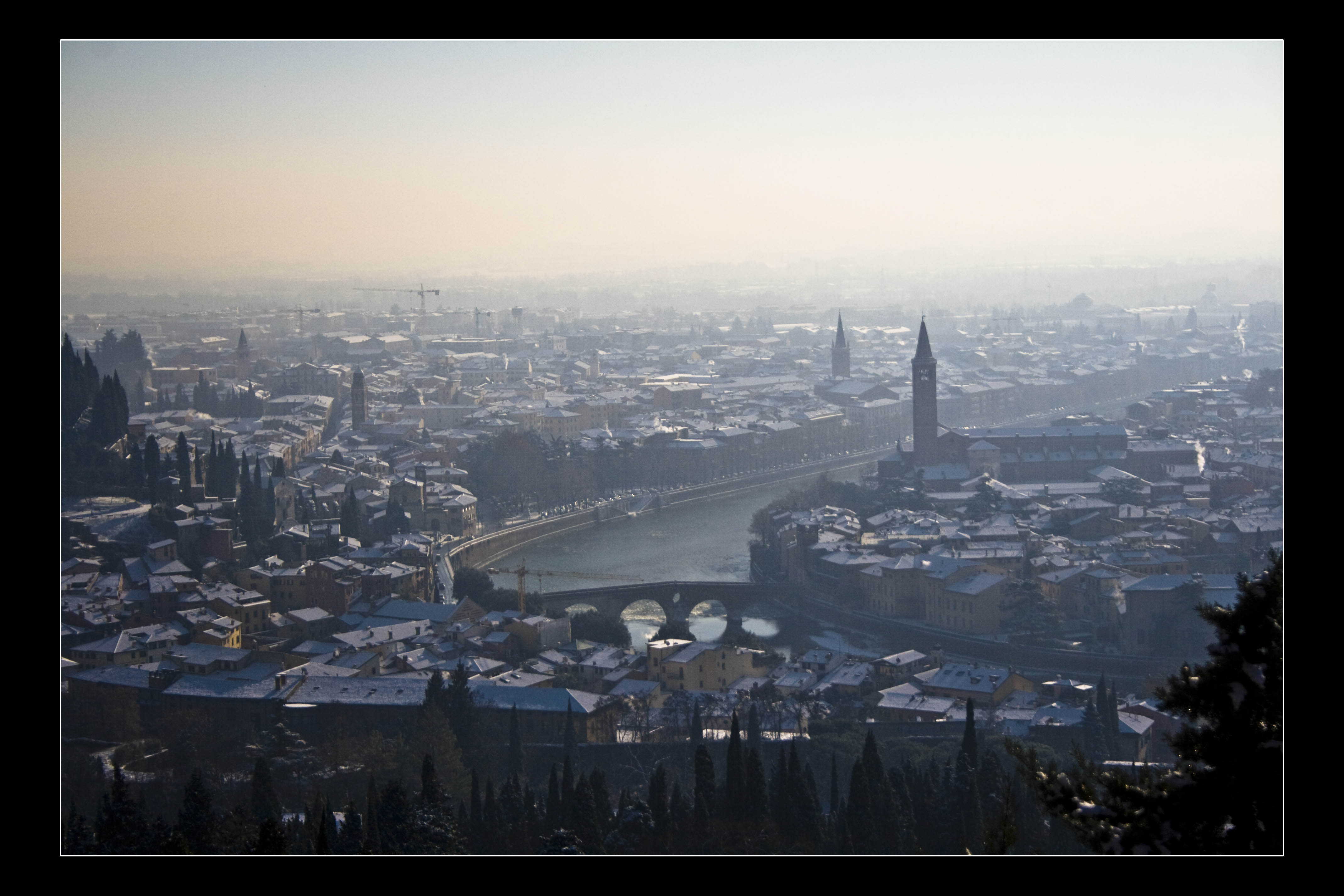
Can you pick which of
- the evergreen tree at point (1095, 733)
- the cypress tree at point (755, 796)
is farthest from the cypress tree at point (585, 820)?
the evergreen tree at point (1095, 733)

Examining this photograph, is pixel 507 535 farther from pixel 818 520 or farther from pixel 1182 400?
pixel 1182 400

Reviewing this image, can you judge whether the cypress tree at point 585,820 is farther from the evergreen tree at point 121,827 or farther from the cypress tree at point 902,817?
the evergreen tree at point 121,827

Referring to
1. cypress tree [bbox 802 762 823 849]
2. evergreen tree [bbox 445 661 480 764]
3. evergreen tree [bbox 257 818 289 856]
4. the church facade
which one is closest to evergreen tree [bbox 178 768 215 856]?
evergreen tree [bbox 257 818 289 856]

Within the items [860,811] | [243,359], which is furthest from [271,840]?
[243,359]

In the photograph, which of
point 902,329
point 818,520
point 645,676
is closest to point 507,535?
point 818,520

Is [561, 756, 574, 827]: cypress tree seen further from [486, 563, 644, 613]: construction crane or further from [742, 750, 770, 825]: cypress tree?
[486, 563, 644, 613]: construction crane

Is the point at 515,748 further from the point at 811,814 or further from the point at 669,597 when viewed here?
the point at 669,597

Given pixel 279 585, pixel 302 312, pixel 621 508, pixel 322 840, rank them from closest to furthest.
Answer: pixel 322 840
pixel 279 585
pixel 621 508
pixel 302 312
